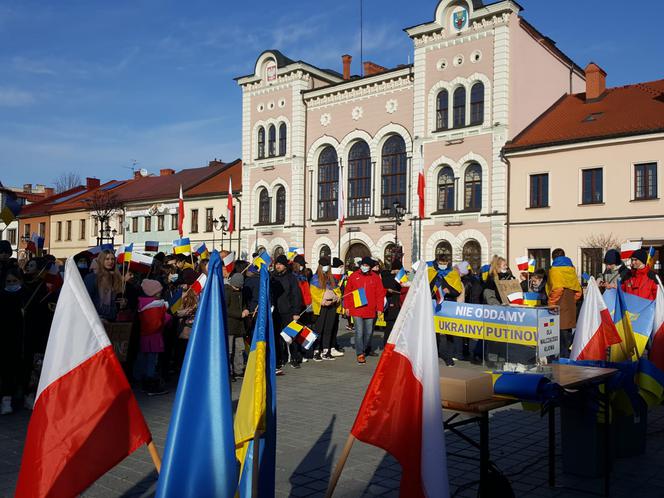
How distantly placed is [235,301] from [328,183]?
2855cm

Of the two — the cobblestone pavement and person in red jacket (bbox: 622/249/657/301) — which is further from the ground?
person in red jacket (bbox: 622/249/657/301)

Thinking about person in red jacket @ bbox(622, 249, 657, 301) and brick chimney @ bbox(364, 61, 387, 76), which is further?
brick chimney @ bbox(364, 61, 387, 76)

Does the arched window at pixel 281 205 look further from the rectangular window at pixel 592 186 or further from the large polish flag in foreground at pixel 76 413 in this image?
the large polish flag in foreground at pixel 76 413

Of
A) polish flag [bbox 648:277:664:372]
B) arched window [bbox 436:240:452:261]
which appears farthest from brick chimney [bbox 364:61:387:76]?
polish flag [bbox 648:277:664:372]

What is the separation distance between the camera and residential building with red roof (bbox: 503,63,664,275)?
26.4 meters

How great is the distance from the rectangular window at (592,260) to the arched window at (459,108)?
8.69 meters

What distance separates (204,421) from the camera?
3.13 m

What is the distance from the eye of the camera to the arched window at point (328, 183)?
3766 cm

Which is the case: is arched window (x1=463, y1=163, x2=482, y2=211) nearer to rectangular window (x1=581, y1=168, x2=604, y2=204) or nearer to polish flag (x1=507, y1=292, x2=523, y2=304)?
rectangular window (x1=581, y1=168, x2=604, y2=204)

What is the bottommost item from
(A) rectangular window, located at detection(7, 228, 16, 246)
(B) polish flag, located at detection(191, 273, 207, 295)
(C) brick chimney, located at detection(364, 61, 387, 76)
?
(B) polish flag, located at detection(191, 273, 207, 295)

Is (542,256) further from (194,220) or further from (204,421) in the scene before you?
(204,421)

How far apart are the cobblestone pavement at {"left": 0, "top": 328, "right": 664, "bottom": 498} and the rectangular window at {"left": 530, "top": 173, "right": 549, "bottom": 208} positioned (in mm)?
21853

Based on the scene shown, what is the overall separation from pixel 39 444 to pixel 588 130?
29.1 m

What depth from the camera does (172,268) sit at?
42.8 feet
